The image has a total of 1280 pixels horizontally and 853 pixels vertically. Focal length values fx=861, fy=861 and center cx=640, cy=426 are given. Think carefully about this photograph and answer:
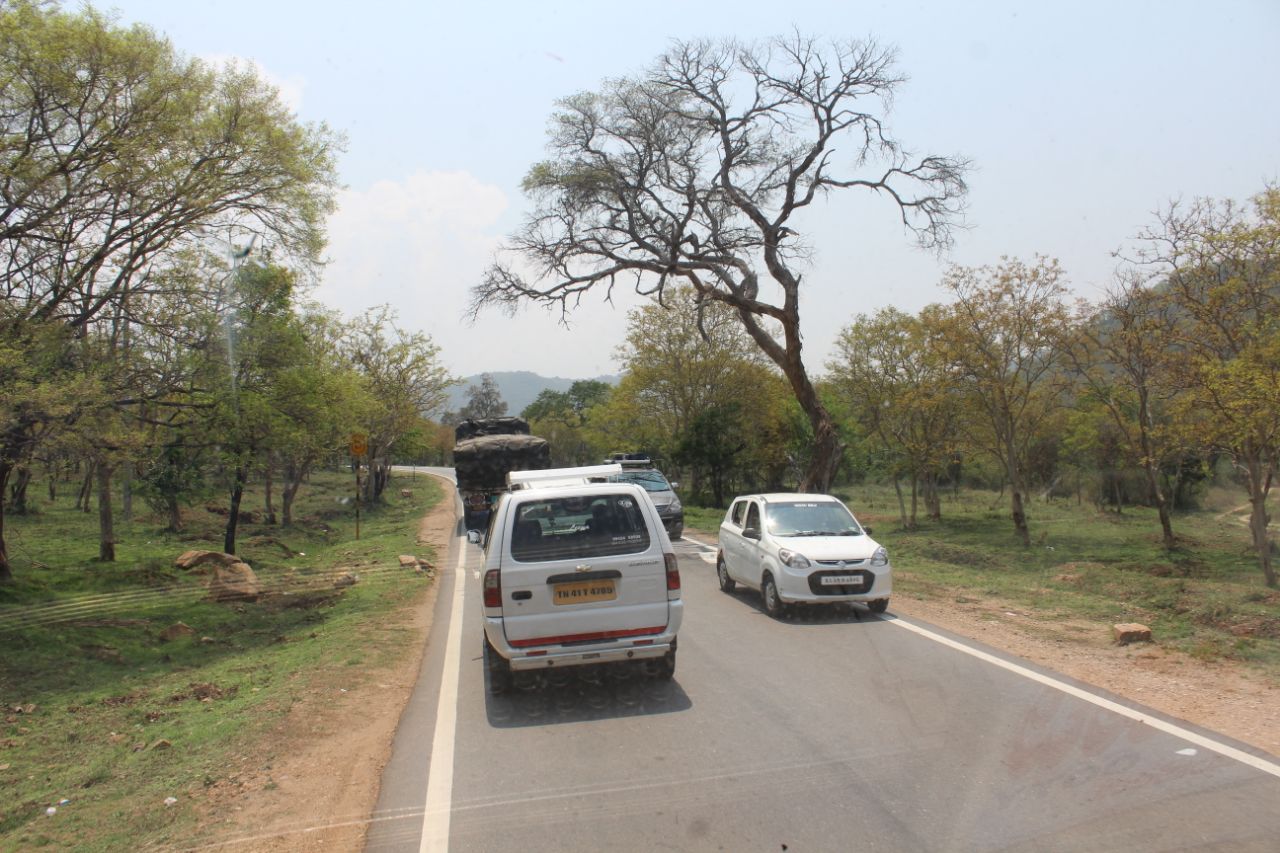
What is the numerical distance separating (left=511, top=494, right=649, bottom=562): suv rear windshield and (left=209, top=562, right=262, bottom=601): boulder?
9353 millimetres

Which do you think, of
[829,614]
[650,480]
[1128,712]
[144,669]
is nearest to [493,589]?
[1128,712]

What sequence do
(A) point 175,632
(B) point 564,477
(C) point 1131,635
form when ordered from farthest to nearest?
(A) point 175,632
(C) point 1131,635
(B) point 564,477

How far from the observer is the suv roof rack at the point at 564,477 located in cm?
857

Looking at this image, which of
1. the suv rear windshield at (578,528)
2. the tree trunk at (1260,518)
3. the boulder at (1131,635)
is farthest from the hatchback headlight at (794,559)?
the tree trunk at (1260,518)

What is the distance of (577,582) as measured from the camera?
7344 mm

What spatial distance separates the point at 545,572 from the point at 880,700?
2974mm

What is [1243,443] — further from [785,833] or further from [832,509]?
[785,833]

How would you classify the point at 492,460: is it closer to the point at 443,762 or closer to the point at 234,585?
the point at 234,585

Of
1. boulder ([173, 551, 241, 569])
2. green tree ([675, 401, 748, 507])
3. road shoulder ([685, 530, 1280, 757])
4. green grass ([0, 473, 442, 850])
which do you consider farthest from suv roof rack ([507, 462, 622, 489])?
green tree ([675, 401, 748, 507])

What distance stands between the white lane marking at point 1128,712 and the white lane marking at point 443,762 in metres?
4.99

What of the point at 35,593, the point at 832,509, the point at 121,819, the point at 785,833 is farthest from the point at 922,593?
the point at 35,593

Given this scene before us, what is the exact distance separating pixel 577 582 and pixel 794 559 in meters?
4.51

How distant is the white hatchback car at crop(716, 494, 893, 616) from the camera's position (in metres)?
10.9

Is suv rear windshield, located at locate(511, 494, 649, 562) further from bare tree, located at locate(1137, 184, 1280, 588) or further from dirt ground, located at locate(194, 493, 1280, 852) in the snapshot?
bare tree, located at locate(1137, 184, 1280, 588)
